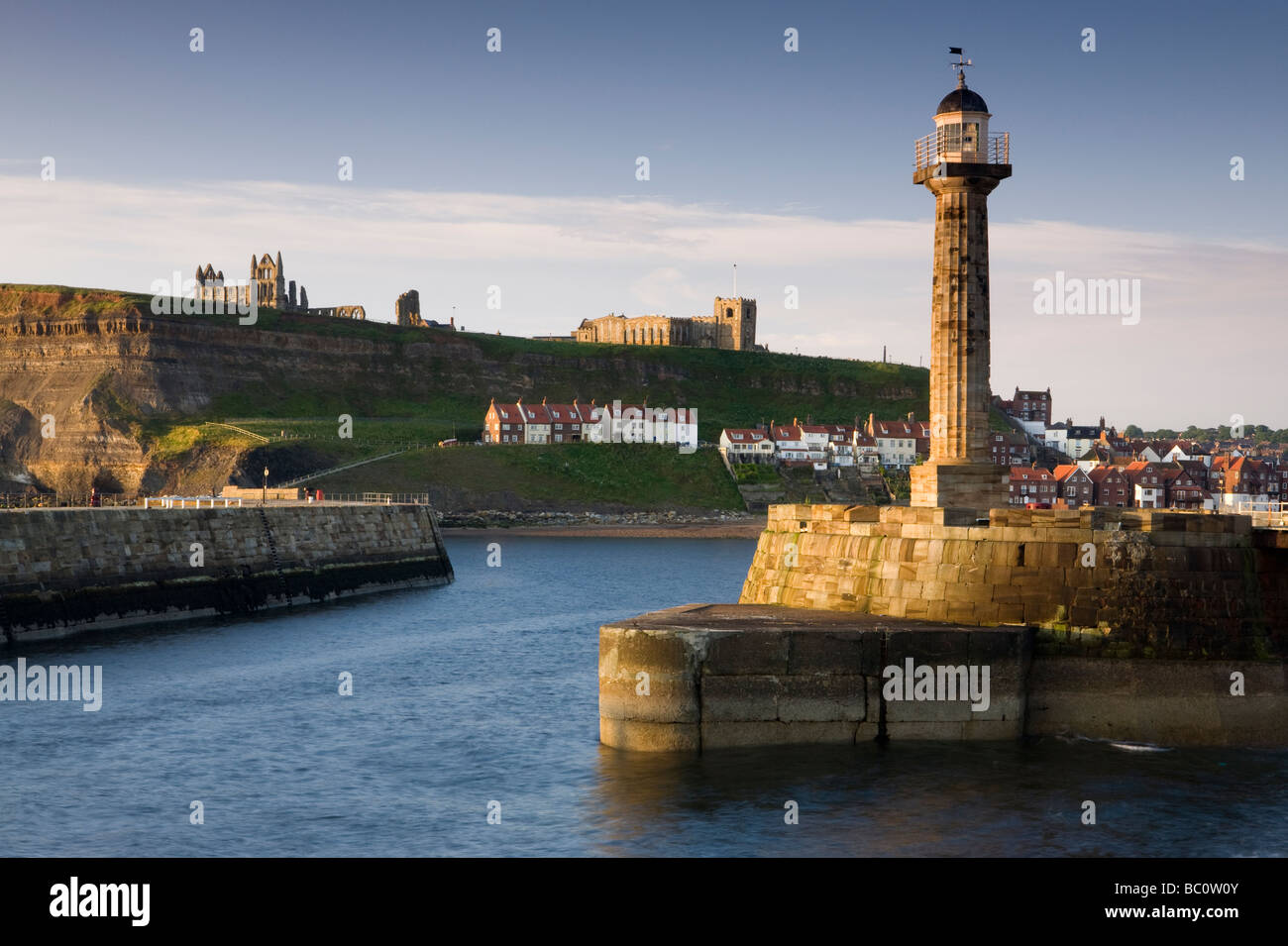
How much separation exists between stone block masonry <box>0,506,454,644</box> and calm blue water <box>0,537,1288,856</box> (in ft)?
37.2

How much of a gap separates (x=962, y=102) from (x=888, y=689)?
16.4m

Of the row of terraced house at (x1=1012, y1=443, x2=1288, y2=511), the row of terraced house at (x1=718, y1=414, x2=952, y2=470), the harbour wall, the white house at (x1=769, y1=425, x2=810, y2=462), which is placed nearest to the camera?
the harbour wall

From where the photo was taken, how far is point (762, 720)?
25938mm

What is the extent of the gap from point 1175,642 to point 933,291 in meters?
11.3

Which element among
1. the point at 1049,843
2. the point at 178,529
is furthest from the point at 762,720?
the point at 178,529

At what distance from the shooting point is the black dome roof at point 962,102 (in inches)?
1341

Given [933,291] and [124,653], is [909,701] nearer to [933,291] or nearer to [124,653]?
[933,291]

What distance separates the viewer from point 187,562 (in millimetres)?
57625

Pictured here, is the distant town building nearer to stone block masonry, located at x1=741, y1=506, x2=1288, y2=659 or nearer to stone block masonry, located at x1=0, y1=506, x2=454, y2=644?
stone block masonry, located at x1=0, y1=506, x2=454, y2=644

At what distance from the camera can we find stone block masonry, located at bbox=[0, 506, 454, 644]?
4869 cm

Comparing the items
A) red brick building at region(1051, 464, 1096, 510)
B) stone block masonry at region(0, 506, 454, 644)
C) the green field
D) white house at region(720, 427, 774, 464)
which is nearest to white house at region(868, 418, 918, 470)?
white house at region(720, 427, 774, 464)

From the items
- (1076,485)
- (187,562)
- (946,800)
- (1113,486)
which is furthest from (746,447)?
(946,800)

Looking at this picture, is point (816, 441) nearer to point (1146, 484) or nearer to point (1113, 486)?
point (1113, 486)

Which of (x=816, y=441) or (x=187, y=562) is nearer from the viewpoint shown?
(x=187, y=562)
